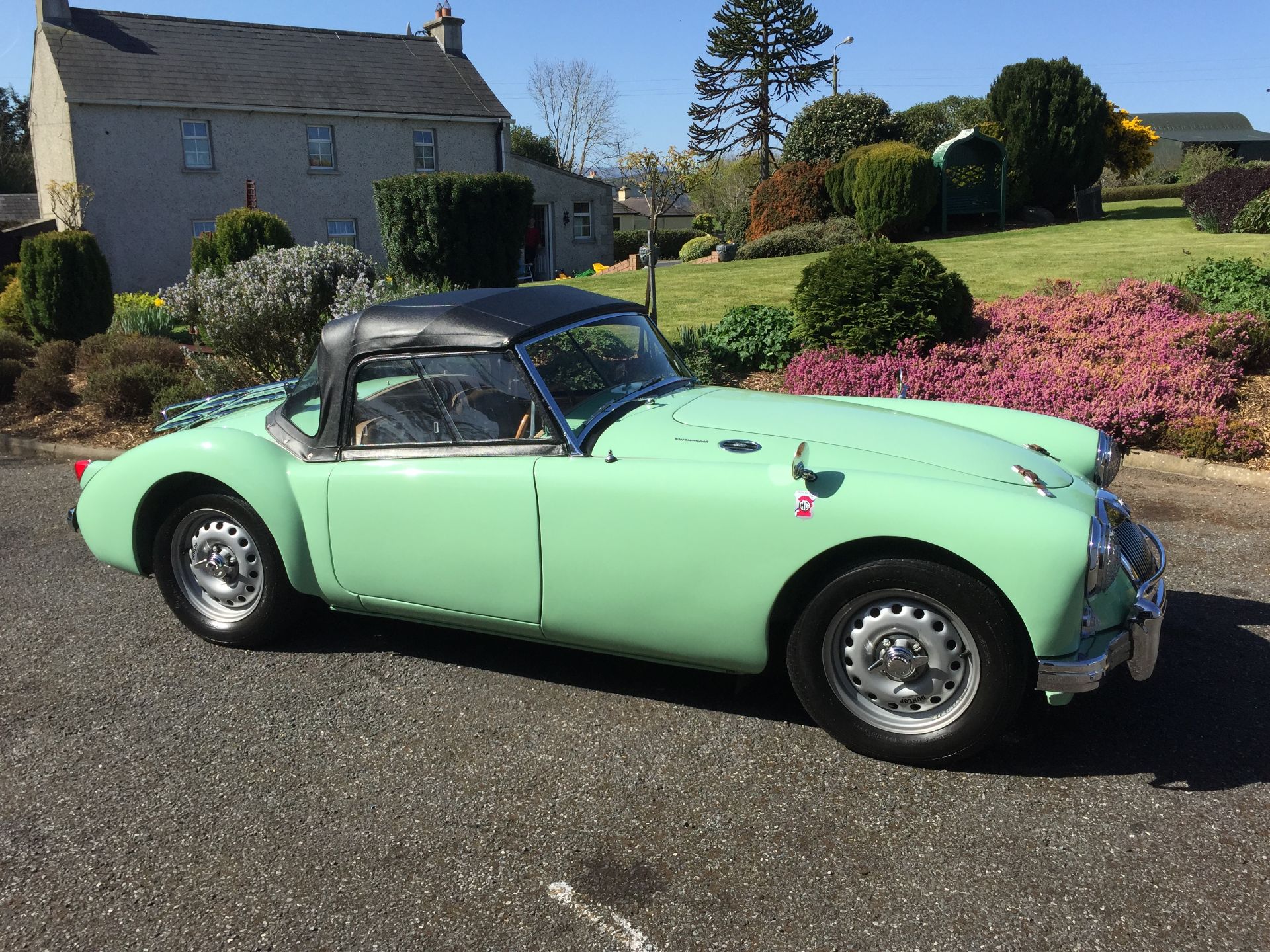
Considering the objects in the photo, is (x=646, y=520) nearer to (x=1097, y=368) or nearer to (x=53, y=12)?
(x=1097, y=368)

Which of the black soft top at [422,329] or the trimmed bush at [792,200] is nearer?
the black soft top at [422,329]

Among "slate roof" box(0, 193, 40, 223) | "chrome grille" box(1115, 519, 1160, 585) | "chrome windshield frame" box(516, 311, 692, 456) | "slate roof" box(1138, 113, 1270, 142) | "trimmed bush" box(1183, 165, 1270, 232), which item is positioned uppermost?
"slate roof" box(1138, 113, 1270, 142)

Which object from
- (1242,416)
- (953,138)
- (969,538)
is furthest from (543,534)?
(953,138)

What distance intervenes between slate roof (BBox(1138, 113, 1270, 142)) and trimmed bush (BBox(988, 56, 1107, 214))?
46.5 m

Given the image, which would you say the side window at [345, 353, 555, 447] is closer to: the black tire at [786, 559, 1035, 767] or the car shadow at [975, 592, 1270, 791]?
the black tire at [786, 559, 1035, 767]

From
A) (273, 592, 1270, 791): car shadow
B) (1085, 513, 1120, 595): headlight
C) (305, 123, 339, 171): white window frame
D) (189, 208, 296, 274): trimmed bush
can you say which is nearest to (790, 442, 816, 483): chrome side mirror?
(1085, 513, 1120, 595): headlight

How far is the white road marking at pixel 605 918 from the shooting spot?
2492 mm

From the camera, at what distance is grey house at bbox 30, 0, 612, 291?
26.2m

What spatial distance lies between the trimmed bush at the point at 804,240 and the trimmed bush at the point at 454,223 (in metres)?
6.07

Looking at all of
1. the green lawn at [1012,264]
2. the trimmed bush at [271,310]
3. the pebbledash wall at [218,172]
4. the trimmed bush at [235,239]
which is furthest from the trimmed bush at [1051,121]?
the trimmed bush at [271,310]

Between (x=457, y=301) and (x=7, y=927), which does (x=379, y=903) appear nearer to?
(x=7, y=927)

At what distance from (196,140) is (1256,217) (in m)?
25.4

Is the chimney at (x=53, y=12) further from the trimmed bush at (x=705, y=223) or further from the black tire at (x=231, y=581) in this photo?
the black tire at (x=231, y=581)

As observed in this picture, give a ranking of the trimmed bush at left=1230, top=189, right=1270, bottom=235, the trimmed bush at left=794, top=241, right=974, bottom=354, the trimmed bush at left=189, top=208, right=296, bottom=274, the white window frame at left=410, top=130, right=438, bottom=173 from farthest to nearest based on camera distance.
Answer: the white window frame at left=410, top=130, right=438, bottom=173
the trimmed bush at left=1230, top=189, right=1270, bottom=235
the trimmed bush at left=189, top=208, right=296, bottom=274
the trimmed bush at left=794, top=241, right=974, bottom=354
